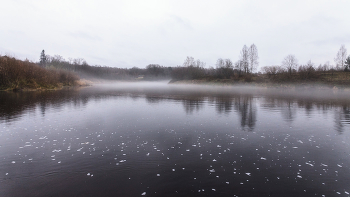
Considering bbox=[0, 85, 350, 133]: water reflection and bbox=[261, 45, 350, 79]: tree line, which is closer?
bbox=[0, 85, 350, 133]: water reflection

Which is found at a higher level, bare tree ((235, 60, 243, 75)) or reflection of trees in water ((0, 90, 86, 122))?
bare tree ((235, 60, 243, 75))

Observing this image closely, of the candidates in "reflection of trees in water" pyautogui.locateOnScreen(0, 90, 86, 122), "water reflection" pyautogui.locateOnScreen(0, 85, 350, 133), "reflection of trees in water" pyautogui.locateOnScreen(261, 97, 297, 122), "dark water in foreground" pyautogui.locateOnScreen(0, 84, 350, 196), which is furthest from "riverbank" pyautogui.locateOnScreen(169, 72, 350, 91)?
"reflection of trees in water" pyautogui.locateOnScreen(0, 90, 86, 122)

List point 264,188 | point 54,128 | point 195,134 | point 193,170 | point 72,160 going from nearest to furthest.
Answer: point 264,188
point 193,170
point 72,160
point 195,134
point 54,128

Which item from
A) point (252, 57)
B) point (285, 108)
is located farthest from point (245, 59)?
point (285, 108)

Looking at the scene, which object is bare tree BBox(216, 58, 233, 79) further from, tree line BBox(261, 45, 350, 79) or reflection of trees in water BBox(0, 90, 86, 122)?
reflection of trees in water BBox(0, 90, 86, 122)

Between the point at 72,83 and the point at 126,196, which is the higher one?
the point at 72,83

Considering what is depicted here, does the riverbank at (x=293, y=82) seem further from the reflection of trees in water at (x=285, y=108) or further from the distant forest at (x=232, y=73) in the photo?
the reflection of trees in water at (x=285, y=108)

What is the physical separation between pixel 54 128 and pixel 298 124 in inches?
627

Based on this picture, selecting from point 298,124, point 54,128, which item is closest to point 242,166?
point 298,124

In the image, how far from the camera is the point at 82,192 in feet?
17.7

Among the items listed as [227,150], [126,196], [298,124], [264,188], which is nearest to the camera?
[126,196]

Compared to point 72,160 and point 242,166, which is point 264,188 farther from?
point 72,160

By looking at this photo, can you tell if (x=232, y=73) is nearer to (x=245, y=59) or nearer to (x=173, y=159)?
(x=245, y=59)

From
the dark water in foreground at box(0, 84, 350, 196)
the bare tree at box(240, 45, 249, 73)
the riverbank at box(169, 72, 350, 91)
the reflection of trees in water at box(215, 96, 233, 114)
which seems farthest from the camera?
the bare tree at box(240, 45, 249, 73)
